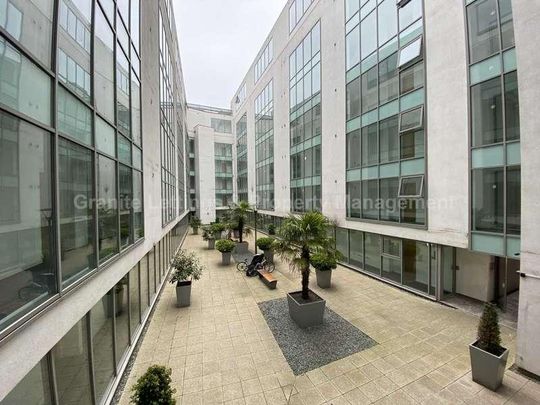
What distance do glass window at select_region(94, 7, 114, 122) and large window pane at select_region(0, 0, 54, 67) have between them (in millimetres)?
1578

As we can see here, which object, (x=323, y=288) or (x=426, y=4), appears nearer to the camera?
(x=426, y=4)

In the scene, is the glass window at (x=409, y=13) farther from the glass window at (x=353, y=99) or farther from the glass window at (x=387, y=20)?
the glass window at (x=353, y=99)

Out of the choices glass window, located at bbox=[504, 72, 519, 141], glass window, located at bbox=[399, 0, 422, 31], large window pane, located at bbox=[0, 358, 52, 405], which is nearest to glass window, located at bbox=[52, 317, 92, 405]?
large window pane, located at bbox=[0, 358, 52, 405]

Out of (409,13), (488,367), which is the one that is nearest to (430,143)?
(409,13)

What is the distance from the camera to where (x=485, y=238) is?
8031 millimetres

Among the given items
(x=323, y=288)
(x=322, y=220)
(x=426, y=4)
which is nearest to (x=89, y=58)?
(x=322, y=220)

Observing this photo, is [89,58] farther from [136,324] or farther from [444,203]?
[444,203]

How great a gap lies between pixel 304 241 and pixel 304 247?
0.65 feet

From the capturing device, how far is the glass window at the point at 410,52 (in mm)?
9984

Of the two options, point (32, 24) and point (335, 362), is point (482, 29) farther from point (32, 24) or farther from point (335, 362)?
point (32, 24)

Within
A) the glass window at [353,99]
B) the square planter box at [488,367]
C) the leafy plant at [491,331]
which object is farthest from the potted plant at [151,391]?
the glass window at [353,99]

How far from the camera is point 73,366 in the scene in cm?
380

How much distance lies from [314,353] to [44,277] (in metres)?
6.19

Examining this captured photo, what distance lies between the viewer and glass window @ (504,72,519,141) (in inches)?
285
